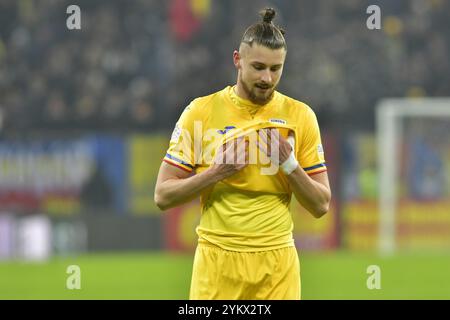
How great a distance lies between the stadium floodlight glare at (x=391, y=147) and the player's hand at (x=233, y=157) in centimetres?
1183

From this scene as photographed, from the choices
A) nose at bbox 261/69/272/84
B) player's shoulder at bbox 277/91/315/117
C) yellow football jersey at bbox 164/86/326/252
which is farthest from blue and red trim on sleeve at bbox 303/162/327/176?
nose at bbox 261/69/272/84

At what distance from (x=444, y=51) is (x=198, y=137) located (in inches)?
612

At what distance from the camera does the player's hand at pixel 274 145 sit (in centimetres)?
418

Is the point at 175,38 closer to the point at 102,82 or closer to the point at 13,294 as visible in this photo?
the point at 102,82

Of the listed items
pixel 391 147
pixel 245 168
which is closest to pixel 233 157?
pixel 245 168

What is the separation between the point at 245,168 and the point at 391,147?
12.2 metres

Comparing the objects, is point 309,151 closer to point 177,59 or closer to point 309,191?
point 309,191

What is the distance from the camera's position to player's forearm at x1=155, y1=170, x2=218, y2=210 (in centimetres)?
427

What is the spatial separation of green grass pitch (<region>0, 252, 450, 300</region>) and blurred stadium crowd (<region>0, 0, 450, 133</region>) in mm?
2841

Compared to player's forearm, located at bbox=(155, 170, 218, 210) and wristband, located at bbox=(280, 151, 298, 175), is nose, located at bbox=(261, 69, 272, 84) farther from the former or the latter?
player's forearm, located at bbox=(155, 170, 218, 210)

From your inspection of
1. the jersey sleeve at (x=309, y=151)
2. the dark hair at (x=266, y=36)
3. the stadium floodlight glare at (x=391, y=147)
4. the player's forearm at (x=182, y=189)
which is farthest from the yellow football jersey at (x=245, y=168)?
the stadium floodlight glare at (x=391, y=147)

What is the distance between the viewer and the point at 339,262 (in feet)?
46.9

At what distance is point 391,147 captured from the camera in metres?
16.3
